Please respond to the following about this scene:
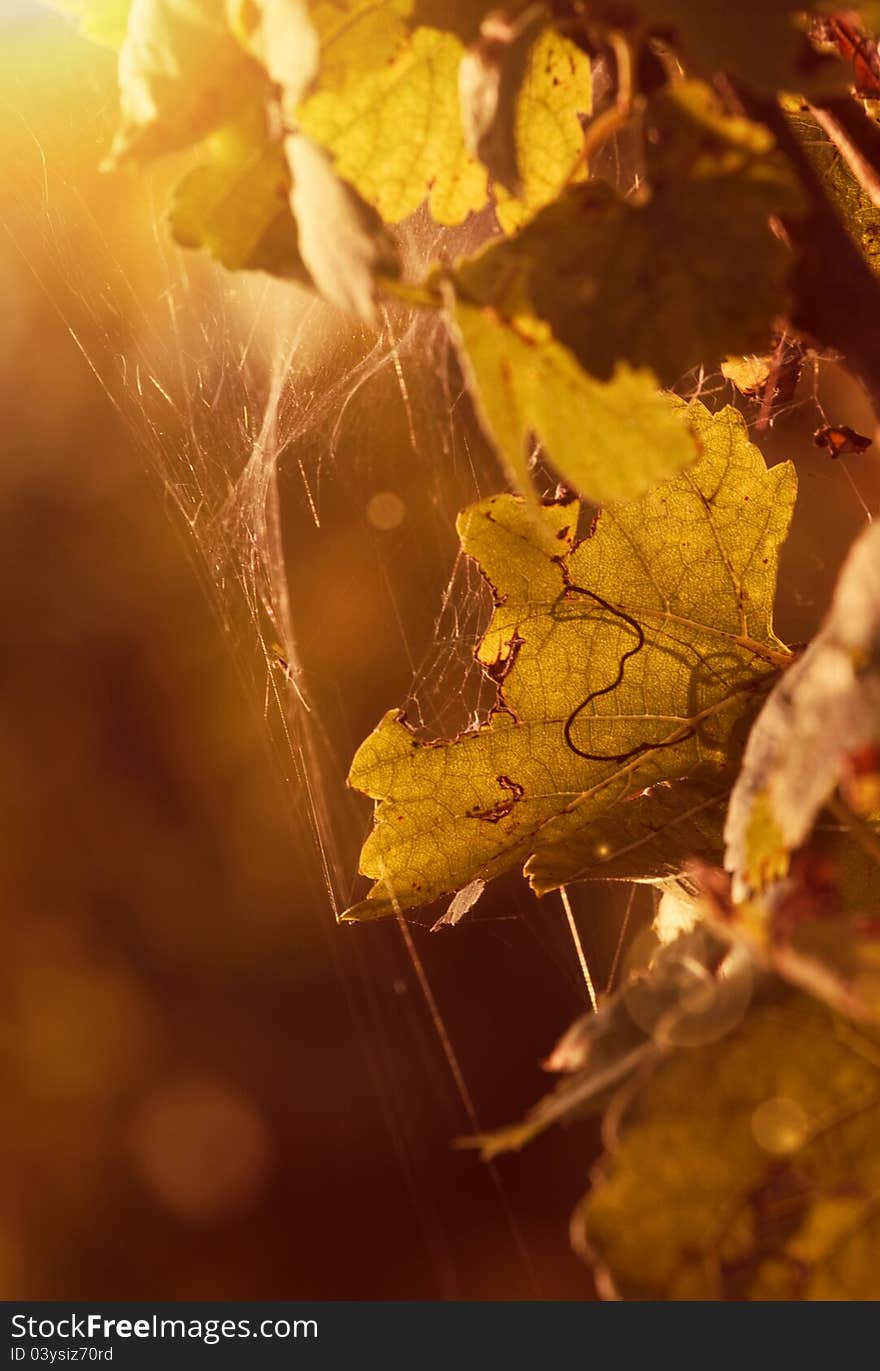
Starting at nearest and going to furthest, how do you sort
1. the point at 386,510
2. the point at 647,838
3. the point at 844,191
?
1. the point at 647,838
2. the point at 844,191
3. the point at 386,510

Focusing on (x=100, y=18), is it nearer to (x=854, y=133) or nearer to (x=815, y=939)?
(x=854, y=133)

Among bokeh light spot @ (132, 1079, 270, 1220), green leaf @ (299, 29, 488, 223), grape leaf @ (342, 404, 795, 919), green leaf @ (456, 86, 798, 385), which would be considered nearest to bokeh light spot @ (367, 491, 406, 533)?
grape leaf @ (342, 404, 795, 919)

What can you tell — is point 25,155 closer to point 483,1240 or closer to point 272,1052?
point 272,1052

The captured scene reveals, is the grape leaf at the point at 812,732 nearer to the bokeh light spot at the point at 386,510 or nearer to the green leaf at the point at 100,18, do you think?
the green leaf at the point at 100,18

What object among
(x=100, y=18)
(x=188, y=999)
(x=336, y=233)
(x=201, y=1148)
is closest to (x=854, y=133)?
(x=336, y=233)

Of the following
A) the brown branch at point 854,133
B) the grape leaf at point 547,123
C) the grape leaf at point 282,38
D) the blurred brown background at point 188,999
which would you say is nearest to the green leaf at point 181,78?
the grape leaf at point 282,38

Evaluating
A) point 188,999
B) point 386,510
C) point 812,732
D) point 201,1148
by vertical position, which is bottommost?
point 201,1148
